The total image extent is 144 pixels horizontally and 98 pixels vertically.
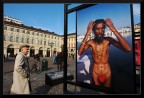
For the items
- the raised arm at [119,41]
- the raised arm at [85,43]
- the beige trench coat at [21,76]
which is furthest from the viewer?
the raised arm at [85,43]

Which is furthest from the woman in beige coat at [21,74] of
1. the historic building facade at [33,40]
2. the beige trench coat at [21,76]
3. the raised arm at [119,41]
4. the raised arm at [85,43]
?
the historic building facade at [33,40]

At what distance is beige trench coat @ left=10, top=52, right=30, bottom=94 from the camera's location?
4.48 meters

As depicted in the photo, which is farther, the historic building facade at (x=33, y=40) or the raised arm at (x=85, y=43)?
the historic building facade at (x=33, y=40)

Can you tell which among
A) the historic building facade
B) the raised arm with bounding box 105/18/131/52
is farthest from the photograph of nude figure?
the historic building facade

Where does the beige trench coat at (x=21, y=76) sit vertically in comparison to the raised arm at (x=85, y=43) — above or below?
below

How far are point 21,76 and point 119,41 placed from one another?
247cm

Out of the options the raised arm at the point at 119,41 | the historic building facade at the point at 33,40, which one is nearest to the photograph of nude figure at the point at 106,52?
the raised arm at the point at 119,41

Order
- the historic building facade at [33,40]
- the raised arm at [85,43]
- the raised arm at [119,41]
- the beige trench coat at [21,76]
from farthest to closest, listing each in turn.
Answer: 1. the historic building facade at [33,40]
2. the raised arm at [85,43]
3. the beige trench coat at [21,76]
4. the raised arm at [119,41]

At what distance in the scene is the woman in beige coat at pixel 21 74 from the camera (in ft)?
14.7

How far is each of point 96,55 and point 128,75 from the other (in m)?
0.95

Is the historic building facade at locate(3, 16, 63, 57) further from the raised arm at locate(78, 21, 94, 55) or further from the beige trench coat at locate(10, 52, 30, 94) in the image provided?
the beige trench coat at locate(10, 52, 30, 94)

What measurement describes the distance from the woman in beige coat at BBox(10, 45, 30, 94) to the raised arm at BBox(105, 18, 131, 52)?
2065mm

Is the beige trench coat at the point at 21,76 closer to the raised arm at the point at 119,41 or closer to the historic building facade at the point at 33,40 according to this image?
the raised arm at the point at 119,41

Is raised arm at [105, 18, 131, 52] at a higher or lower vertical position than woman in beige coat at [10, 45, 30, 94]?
Result: higher
